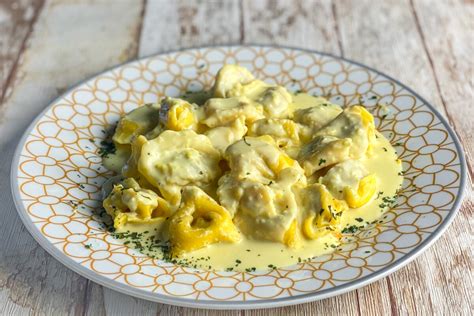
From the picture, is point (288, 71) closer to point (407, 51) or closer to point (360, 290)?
point (407, 51)

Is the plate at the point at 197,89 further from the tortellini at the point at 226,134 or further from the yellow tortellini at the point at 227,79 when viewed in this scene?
the tortellini at the point at 226,134

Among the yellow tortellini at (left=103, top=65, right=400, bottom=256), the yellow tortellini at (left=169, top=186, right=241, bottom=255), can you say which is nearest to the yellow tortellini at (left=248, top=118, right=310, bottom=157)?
the yellow tortellini at (left=103, top=65, right=400, bottom=256)

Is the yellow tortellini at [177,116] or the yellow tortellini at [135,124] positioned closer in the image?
the yellow tortellini at [177,116]

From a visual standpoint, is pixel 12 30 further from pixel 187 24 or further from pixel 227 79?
pixel 227 79

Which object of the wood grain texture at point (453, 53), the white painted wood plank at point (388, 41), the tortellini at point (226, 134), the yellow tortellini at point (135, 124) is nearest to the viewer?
the tortellini at point (226, 134)

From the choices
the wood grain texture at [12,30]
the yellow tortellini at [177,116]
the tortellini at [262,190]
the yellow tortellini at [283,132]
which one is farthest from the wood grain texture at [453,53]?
the wood grain texture at [12,30]

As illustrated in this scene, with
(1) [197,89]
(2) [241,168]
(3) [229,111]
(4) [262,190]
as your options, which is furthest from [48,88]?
(4) [262,190]

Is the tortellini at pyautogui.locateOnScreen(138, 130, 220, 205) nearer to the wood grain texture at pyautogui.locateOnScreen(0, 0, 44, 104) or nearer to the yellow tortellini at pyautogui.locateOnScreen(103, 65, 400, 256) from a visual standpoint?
the yellow tortellini at pyautogui.locateOnScreen(103, 65, 400, 256)
